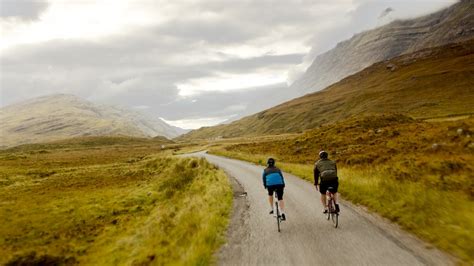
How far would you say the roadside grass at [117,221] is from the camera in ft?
52.2

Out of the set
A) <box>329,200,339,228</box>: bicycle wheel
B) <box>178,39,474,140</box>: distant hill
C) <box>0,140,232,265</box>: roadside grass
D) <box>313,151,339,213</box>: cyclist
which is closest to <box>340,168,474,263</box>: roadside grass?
<box>329,200,339,228</box>: bicycle wheel

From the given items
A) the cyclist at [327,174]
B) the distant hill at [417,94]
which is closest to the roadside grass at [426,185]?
the cyclist at [327,174]

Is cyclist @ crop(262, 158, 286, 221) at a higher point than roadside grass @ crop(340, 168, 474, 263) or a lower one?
higher

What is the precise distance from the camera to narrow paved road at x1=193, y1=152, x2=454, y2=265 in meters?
11.4

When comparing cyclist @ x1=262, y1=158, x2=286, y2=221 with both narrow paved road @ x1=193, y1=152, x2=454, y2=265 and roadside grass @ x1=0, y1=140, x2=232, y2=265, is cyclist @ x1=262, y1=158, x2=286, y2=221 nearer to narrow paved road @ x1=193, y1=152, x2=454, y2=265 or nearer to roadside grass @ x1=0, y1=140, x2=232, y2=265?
narrow paved road @ x1=193, y1=152, x2=454, y2=265

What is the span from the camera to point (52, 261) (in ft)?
64.8

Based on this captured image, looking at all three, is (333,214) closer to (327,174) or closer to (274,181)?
(327,174)

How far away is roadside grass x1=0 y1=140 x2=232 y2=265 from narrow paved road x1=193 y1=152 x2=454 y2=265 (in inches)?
36.4

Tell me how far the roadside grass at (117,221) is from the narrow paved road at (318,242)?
0.92 metres

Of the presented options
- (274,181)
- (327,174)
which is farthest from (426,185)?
(274,181)

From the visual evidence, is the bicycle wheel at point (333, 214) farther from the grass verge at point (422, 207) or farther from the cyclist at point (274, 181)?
the grass verge at point (422, 207)

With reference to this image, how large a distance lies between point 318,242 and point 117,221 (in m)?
17.5

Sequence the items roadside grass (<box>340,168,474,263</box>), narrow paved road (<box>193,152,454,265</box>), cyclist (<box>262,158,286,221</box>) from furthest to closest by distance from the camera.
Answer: cyclist (<box>262,158,286,221</box>) < roadside grass (<box>340,168,474,263</box>) < narrow paved road (<box>193,152,454,265</box>)

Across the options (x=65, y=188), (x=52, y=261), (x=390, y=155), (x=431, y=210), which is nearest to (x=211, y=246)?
(x=431, y=210)
